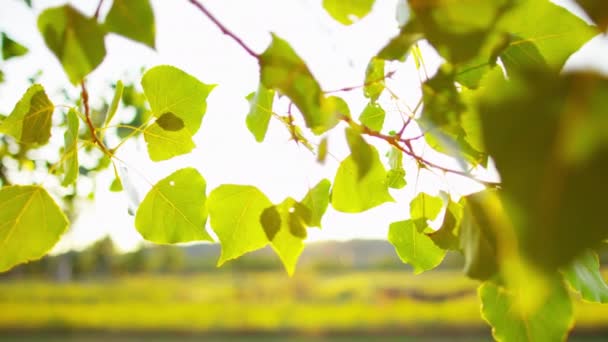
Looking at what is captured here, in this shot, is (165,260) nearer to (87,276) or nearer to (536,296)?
(87,276)

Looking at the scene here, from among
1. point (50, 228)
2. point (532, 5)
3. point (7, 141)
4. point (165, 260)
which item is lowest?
point (165, 260)

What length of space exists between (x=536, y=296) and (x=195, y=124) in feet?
0.77

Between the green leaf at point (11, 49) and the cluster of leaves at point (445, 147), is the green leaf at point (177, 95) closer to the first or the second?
the cluster of leaves at point (445, 147)

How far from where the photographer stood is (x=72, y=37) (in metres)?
0.16

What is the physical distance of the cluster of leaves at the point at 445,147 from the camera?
71mm

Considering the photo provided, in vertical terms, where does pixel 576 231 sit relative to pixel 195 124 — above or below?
above

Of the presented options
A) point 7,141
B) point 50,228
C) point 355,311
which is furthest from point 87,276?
point 50,228

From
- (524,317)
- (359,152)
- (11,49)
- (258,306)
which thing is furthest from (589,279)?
(258,306)

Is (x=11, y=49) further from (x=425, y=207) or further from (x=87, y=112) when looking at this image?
(x=425, y=207)

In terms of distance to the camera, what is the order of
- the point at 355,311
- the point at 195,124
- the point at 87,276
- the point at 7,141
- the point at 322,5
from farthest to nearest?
1. the point at 87,276
2. the point at 355,311
3. the point at 7,141
4. the point at 195,124
5. the point at 322,5

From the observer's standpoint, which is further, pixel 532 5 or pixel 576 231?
pixel 532 5

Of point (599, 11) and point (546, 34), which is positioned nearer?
point (599, 11)

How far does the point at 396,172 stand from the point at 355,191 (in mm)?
29

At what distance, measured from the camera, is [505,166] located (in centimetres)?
7
